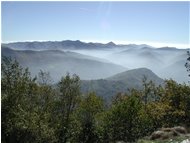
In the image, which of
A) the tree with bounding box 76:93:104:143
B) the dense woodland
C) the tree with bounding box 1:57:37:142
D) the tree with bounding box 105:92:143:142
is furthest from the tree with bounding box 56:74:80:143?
the tree with bounding box 1:57:37:142

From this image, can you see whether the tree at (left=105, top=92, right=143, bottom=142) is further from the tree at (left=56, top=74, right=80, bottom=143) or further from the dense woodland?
the tree at (left=56, top=74, right=80, bottom=143)

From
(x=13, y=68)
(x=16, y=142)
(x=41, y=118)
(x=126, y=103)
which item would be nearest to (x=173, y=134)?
(x=16, y=142)

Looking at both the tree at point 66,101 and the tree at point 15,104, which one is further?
the tree at point 66,101

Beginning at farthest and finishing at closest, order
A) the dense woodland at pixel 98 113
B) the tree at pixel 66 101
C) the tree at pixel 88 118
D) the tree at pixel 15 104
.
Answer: the tree at pixel 88 118 < the tree at pixel 66 101 < the dense woodland at pixel 98 113 < the tree at pixel 15 104

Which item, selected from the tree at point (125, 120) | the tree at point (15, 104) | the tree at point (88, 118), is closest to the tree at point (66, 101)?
the tree at point (88, 118)

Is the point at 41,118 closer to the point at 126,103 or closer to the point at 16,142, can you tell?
the point at 16,142

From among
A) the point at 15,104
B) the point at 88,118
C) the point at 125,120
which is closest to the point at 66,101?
the point at 88,118

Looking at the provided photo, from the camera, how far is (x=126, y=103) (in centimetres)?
7781

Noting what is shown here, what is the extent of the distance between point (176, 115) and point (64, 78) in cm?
2821

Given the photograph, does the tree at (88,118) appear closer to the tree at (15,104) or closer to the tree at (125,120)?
the tree at (125,120)

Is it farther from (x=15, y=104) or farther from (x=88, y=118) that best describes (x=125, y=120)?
(x=15, y=104)

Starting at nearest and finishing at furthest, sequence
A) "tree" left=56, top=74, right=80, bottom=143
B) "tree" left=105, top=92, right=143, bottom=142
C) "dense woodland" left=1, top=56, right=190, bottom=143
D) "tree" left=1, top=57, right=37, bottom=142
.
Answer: "tree" left=1, top=57, right=37, bottom=142, "dense woodland" left=1, top=56, right=190, bottom=143, "tree" left=56, top=74, right=80, bottom=143, "tree" left=105, top=92, right=143, bottom=142

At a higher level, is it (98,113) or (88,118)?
(98,113)

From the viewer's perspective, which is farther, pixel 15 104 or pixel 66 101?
pixel 66 101
